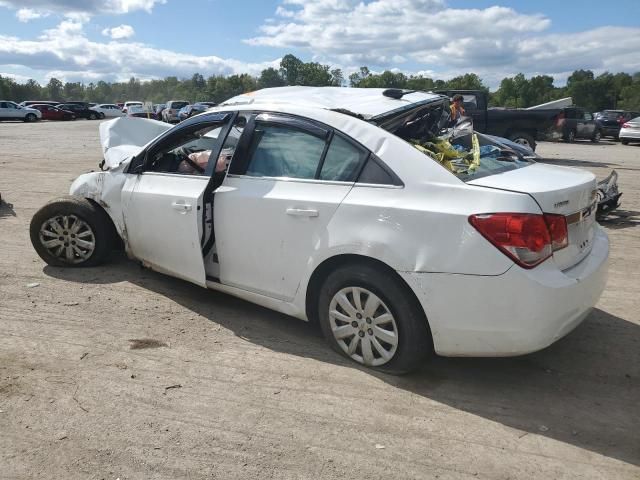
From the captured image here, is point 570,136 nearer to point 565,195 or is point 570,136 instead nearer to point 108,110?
point 565,195

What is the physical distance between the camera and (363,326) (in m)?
3.37

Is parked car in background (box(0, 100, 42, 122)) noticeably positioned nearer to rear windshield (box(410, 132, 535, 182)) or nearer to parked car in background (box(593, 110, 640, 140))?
parked car in background (box(593, 110, 640, 140))

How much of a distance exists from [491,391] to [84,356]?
2657 mm

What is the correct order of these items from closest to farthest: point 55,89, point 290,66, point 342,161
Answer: point 342,161 < point 290,66 < point 55,89

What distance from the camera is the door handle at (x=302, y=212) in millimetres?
3424

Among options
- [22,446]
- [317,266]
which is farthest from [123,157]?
[22,446]

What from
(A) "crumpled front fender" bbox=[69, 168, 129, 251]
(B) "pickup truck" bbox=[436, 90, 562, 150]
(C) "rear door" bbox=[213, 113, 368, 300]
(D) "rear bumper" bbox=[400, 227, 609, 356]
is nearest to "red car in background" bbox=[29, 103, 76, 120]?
(B) "pickup truck" bbox=[436, 90, 562, 150]

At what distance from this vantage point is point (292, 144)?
12.2ft

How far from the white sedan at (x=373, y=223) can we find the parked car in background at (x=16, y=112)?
1719 inches

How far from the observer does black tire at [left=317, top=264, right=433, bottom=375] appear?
3.12 metres

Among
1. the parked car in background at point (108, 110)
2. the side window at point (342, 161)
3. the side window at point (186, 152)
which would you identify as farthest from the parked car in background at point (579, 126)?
the parked car in background at point (108, 110)

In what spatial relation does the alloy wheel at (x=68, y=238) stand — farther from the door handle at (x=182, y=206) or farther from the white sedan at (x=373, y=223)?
the door handle at (x=182, y=206)

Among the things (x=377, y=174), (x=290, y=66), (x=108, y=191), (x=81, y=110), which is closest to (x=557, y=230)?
(x=377, y=174)

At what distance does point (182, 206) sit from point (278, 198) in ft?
2.95
